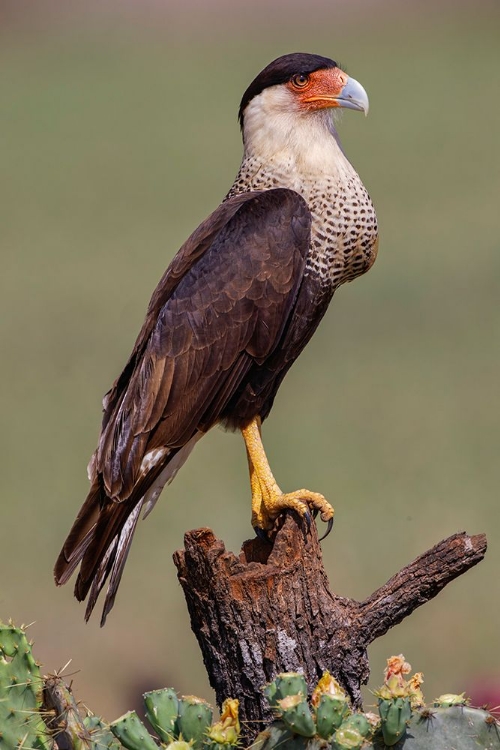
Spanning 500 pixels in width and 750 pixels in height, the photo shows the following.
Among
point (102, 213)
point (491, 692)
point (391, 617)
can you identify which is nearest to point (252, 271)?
point (391, 617)

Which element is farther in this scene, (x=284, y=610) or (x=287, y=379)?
(x=287, y=379)

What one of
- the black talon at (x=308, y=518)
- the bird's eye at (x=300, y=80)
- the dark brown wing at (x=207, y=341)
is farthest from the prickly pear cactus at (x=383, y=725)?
the bird's eye at (x=300, y=80)

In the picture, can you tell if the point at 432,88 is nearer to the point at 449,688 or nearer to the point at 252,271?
the point at 449,688

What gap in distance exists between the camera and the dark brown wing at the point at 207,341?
5.68 m


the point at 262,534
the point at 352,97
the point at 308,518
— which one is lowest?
the point at 308,518

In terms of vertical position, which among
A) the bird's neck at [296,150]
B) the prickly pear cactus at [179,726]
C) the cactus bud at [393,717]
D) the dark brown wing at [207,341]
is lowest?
the cactus bud at [393,717]

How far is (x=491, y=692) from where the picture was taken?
8.54m

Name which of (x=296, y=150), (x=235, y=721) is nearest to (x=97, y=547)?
(x=235, y=721)

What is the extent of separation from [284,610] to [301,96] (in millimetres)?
2429

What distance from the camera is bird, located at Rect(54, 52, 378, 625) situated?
557cm

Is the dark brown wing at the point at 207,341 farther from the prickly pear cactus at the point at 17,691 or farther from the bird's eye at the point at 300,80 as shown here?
the prickly pear cactus at the point at 17,691

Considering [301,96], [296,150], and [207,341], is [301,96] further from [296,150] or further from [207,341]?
[207,341]

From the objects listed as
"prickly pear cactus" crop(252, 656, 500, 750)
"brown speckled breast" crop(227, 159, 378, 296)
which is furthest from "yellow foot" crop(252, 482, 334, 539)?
"prickly pear cactus" crop(252, 656, 500, 750)

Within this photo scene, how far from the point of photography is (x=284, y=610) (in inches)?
198
